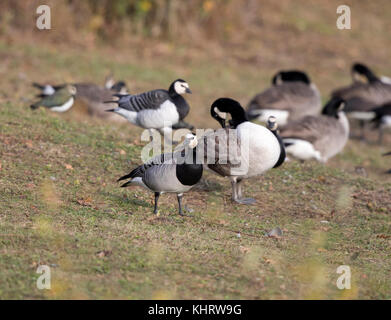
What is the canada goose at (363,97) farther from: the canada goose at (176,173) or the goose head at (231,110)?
the canada goose at (176,173)

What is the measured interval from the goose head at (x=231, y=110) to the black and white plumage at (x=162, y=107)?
4.53ft

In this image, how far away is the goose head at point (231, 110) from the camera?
9453 mm

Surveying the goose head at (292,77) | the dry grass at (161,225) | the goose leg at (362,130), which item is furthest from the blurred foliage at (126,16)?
the goose leg at (362,130)

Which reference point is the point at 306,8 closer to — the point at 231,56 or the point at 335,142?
the point at 231,56

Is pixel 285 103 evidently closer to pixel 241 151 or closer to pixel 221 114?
pixel 221 114

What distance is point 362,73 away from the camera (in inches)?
765

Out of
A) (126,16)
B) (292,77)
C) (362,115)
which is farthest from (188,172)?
(126,16)

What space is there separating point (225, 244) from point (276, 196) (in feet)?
8.60

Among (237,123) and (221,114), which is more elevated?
(221,114)

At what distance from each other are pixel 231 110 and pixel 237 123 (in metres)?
0.23

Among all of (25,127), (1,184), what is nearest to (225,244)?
(1,184)

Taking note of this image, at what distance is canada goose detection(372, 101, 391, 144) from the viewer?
16156mm

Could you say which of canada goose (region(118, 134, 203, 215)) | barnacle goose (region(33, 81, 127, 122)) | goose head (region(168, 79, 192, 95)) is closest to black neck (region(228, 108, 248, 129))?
goose head (region(168, 79, 192, 95))

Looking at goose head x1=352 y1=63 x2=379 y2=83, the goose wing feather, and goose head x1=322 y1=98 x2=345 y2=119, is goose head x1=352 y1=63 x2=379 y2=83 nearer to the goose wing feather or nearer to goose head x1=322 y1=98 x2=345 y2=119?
goose head x1=322 y1=98 x2=345 y2=119
